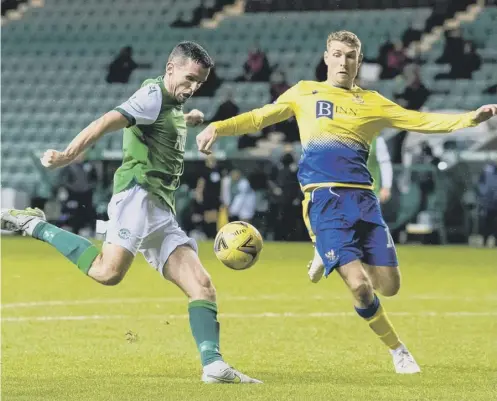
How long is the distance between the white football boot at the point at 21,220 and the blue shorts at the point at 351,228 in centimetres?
192

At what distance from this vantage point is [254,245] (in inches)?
318

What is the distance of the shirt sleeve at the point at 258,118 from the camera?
25.6 ft

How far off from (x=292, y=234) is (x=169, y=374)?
16244mm

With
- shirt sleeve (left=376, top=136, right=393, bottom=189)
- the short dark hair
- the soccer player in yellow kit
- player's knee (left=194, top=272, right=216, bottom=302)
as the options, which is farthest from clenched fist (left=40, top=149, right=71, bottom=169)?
shirt sleeve (left=376, top=136, right=393, bottom=189)

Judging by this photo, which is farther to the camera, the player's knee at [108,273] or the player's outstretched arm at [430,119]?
the player's outstretched arm at [430,119]

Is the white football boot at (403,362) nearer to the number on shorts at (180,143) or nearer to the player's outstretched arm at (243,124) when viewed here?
→ the player's outstretched arm at (243,124)

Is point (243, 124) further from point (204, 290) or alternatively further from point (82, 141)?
point (82, 141)

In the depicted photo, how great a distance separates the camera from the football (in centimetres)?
805

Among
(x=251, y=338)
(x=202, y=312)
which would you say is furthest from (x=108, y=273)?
(x=251, y=338)

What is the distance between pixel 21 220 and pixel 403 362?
2744mm

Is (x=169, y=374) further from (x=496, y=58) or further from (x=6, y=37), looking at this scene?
(x=6, y=37)

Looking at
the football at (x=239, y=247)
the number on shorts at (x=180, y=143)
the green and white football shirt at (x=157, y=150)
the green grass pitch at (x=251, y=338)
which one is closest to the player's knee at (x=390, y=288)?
the green grass pitch at (x=251, y=338)

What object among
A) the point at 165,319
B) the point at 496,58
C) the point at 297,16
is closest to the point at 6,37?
the point at 297,16

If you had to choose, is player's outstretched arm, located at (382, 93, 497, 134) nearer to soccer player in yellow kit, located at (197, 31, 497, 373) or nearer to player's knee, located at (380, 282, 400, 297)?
soccer player in yellow kit, located at (197, 31, 497, 373)
